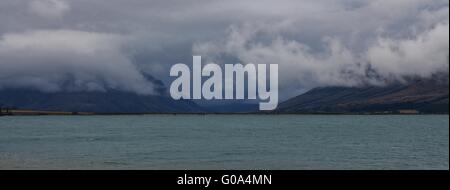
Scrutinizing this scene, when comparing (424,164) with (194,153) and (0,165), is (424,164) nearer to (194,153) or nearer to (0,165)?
(194,153)

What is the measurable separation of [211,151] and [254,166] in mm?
25559

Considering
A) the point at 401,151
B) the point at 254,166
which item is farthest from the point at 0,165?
the point at 401,151

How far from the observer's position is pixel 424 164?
77000 millimetres
